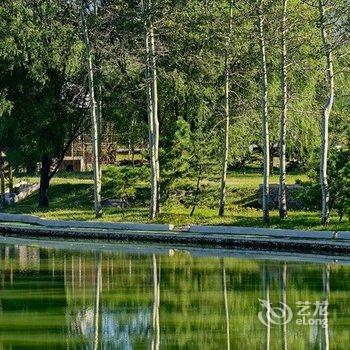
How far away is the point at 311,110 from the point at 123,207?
31.9 ft

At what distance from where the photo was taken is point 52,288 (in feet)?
109

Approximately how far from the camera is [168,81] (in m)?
57.7

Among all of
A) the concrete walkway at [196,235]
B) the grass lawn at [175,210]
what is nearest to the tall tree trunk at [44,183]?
the grass lawn at [175,210]

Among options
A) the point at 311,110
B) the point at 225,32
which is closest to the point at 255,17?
the point at 225,32

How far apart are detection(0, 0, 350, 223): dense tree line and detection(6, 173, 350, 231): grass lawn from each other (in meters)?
0.94

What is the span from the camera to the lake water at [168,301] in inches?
955

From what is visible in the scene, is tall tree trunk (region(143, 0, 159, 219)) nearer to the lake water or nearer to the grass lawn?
the grass lawn

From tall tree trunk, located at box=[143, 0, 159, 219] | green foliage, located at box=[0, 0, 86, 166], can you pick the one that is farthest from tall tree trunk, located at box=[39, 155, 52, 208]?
tall tree trunk, located at box=[143, 0, 159, 219]

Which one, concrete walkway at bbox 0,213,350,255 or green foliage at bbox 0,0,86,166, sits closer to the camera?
concrete walkway at bbox 0,213,350,255

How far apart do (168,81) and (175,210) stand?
6.10 meters

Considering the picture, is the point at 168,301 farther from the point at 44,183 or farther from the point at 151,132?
the point at 44,183

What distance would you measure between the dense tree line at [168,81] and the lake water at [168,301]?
37.5 feet

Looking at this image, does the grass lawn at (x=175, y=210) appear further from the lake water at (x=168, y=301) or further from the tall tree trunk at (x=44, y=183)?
the lake water at (x=168, y=301)

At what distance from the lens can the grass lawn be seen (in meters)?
49.2
